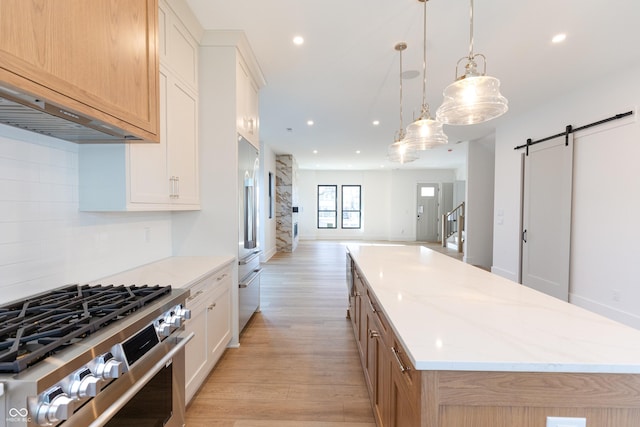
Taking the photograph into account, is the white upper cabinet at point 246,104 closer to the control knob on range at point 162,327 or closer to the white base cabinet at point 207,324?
the white base cabinet at point 207,324

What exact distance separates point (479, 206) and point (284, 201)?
4.88 metres

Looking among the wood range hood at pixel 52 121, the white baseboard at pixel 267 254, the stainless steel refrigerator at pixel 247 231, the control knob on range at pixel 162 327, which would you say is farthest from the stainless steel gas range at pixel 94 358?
the white baseboard at pixel 267 254

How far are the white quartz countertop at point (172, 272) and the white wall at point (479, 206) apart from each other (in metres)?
5.86

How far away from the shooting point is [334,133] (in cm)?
591

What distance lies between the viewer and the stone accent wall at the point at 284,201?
8.02 m

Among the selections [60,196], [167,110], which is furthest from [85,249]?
[167,110]

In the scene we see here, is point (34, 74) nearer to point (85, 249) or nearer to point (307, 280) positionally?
point (85, 249)

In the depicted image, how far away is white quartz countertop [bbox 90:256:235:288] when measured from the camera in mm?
1760

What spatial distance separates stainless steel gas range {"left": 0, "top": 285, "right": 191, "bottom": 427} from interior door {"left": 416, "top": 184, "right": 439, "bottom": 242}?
10.6 m

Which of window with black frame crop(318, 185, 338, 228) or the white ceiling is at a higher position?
the white ceiling

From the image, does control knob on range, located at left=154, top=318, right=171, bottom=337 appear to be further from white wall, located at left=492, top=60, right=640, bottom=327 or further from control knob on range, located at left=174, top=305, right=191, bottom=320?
white wall, located at left=492, top=60, right=640, bottom=327

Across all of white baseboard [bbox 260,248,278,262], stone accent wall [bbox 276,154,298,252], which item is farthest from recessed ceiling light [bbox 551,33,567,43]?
stone accent wall [bbox 276,154,298,252]

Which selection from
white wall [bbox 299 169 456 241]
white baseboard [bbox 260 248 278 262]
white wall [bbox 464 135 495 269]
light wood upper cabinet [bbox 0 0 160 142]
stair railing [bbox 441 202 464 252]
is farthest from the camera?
white wall [bbox 299 169 456 241]

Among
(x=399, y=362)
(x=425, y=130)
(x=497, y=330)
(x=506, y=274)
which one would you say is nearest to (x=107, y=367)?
(x=399, y=362)
